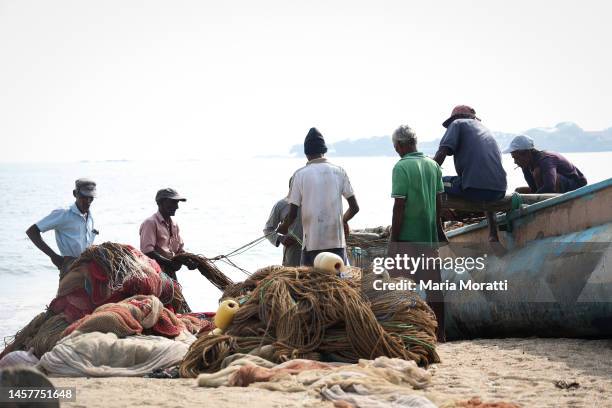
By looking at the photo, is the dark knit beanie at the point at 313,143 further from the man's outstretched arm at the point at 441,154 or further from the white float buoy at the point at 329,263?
the white float buoy at the point at 329,263

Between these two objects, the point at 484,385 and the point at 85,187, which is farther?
the point at 85,187

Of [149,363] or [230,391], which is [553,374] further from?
[149,363]

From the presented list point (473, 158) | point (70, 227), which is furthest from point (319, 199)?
point (70, 227)

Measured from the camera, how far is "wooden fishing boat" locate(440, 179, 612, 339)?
777cm

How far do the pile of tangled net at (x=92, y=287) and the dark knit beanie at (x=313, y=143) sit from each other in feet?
6.28

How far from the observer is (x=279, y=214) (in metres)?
9.84

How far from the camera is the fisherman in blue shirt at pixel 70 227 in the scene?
31.0 ft

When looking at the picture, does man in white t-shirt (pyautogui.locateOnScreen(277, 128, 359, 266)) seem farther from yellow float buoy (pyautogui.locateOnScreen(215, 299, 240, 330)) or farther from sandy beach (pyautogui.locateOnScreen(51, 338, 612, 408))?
sandy beach (pyautogui.locateOnScreen(51, 338, 612, 408))

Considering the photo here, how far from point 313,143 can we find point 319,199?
1.78 feet

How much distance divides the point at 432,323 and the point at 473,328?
6.26ft

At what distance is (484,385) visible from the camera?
622 cm

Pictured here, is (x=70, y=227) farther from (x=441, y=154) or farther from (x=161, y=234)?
(x=441, y=154)

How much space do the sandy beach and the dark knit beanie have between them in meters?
2.18

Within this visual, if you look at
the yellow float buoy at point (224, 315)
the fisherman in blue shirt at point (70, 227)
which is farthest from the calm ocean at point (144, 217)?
the yellow float buoy at point (224, 315)
